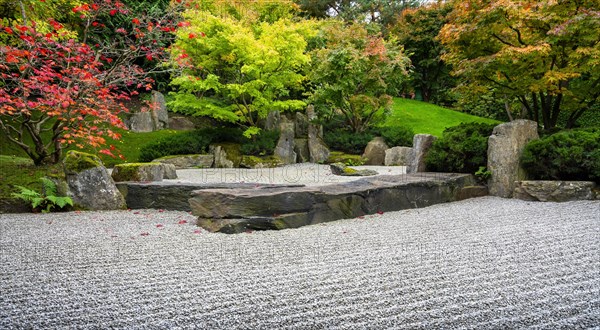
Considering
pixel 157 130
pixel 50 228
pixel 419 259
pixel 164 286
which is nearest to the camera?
pixel 164 286

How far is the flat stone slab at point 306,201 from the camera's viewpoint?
4.06 metres

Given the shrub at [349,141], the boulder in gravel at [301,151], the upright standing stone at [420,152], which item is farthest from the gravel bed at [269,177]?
the shrub at [349,141]

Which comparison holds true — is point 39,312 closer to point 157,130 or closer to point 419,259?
point 419,259

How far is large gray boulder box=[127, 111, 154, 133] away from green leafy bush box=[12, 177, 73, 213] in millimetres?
8339

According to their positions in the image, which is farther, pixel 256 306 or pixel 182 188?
pixel 182 188

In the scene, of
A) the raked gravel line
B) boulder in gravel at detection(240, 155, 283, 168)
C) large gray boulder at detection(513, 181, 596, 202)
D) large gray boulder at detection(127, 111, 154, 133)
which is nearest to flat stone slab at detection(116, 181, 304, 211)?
the raked gravel line

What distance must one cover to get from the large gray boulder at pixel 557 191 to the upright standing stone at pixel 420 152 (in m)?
1.59

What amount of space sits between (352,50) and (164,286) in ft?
33.5

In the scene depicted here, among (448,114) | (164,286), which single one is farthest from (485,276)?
(448,114)

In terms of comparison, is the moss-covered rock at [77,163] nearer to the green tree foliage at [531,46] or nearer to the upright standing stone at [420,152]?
the upright standing stone at [420,152]

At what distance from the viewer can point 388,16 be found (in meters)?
21.9

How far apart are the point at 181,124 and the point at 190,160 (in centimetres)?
467

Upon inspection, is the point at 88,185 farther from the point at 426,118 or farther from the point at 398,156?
the point at 426,118

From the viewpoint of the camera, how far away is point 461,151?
6109mm
